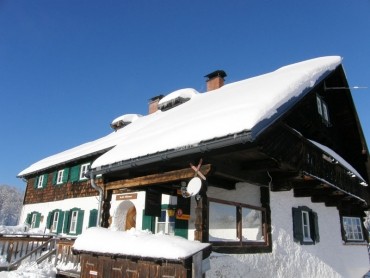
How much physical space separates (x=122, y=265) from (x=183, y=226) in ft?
10.8

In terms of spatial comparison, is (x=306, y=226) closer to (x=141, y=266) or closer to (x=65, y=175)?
(x=141, y=266)

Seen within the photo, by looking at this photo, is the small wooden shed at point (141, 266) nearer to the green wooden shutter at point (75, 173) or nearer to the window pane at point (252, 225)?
the window pane at point (252, 225)

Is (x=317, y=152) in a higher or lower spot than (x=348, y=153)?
lower

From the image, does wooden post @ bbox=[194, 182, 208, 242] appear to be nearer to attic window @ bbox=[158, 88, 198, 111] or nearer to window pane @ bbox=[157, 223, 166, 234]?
window pane @ bbox=[157, 223, 166, 234]

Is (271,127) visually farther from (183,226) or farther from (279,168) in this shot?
(183,226)

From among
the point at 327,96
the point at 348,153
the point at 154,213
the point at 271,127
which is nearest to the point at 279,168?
the point at 271,127

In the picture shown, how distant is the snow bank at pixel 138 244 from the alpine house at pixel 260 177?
694 millimetres

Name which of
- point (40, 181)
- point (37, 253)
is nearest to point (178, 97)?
point (37, 253)

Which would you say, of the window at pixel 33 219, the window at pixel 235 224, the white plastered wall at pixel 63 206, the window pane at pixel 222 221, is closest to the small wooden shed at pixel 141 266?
the window at pixel 235 224

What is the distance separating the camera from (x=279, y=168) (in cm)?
712

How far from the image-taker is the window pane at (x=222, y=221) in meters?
8.72

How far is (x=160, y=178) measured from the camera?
7.23 metres

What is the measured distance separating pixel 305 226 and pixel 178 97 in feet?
28.9

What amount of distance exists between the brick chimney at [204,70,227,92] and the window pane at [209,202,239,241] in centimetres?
875
